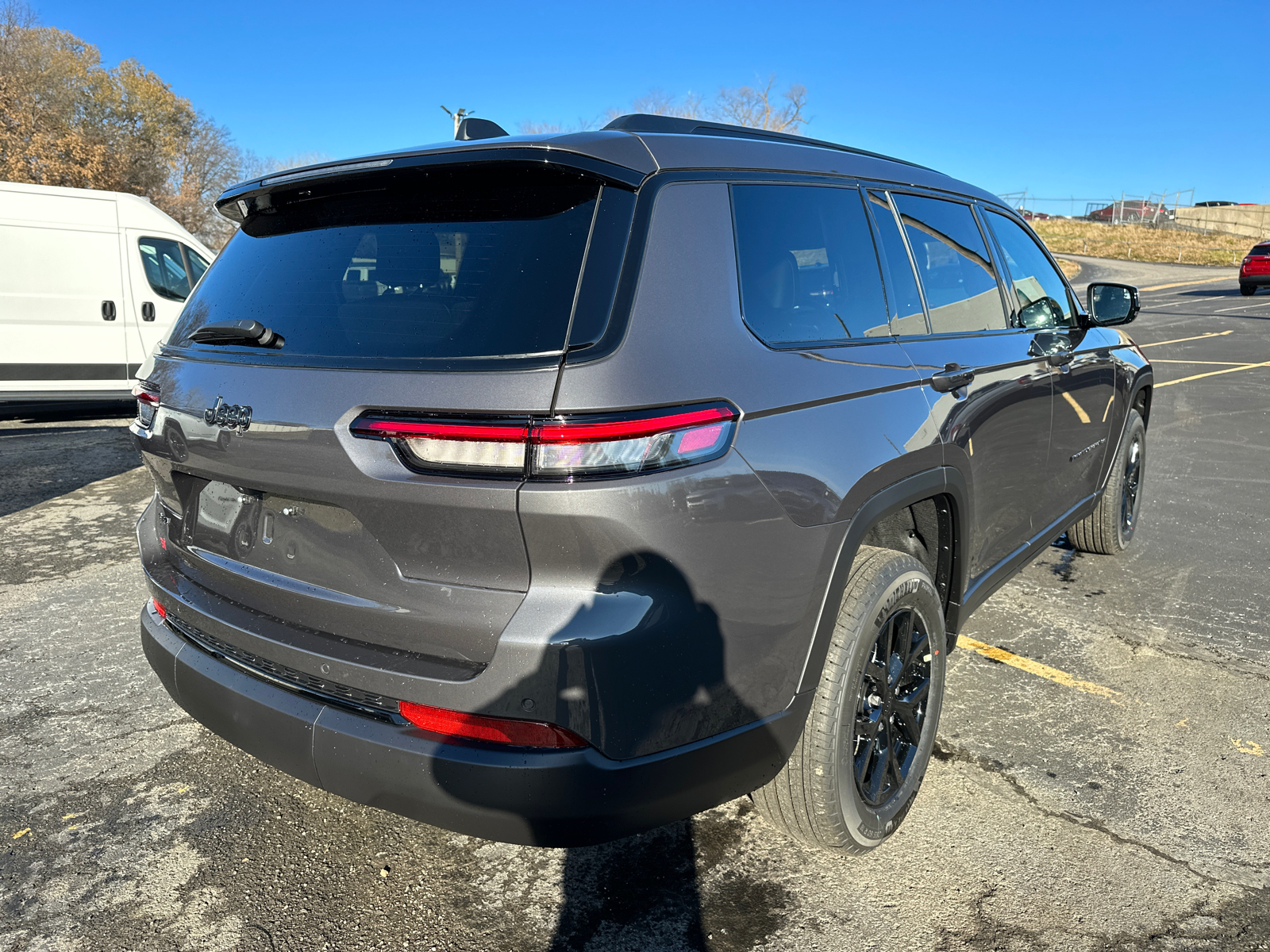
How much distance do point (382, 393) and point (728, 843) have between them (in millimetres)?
1614

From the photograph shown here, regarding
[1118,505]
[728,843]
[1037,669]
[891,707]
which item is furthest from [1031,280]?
[728,843]

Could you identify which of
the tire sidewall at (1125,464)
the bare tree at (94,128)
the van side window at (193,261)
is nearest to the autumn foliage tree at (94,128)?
the bare tree at (94,128)

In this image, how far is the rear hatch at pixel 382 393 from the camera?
72.3 inches

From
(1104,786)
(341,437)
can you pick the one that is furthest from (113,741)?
(1104,786)

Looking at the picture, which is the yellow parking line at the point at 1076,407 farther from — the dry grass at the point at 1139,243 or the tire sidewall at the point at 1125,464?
the dry grass at the point at 1139,243

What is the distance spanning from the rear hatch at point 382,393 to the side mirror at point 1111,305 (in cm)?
321

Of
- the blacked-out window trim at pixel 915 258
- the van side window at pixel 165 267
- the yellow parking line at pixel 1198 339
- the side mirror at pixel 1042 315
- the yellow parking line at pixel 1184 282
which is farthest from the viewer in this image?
the yellow parking line at pixel 1184 282

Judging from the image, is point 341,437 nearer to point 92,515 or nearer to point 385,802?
point 385,802

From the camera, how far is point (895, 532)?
2.72 m

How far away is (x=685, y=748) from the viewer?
76.5 inches

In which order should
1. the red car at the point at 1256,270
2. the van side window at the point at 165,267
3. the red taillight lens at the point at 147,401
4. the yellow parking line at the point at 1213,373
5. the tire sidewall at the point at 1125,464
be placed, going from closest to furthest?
the red taillight lens at the point at 147,401, the tire sidewall at the point at 1125,464, the van side window at the point at 165,267, the yellow parking line at the point at 1213,373, the red car at the point at 1256,270

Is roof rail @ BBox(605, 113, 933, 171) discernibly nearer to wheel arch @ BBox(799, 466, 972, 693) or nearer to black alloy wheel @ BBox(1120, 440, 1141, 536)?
wheel arch @ BBox(799, 466, 972, 693)

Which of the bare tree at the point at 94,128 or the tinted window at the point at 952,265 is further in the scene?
the bare tree at the point at 94,128

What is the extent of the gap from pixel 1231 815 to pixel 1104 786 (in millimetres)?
344
